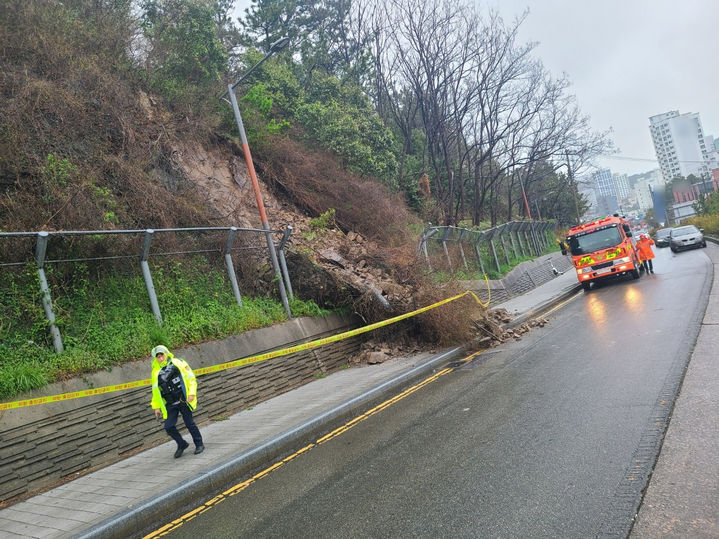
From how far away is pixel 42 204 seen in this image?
9.83m

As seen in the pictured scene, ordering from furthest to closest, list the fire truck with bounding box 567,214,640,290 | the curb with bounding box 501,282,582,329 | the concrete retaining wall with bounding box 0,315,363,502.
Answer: the fire truck with bounding box 567,214,640,290, the curb with bounding box 501,282,582,329, the concrete retaining wall with bounding box 0,315,363,502

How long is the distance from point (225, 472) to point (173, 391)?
56.0 inches

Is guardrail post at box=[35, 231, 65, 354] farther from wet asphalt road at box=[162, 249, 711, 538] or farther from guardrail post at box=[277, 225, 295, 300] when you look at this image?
guardrail post at box=[277, 225, 295, 300]

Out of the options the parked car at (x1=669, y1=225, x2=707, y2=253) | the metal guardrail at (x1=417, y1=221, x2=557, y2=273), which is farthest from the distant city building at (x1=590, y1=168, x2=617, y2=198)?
the parked car at (x1=669, y1=225, x2=707, y2=253)

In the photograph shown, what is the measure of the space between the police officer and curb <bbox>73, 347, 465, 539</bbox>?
952mm

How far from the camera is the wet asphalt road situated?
4121 millimetres

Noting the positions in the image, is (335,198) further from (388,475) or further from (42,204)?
(388,475)

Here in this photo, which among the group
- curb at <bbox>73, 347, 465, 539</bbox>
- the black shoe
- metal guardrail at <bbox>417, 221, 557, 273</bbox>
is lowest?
curb at <bbox>73, 347, 465, 539</bbox>

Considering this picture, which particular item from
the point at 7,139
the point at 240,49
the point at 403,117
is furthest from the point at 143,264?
the point at 403,117

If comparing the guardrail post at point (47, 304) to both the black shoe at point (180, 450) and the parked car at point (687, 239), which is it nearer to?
the black shoe at point (180, 450)

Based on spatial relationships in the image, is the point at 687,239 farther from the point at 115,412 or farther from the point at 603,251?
the point at 115,412

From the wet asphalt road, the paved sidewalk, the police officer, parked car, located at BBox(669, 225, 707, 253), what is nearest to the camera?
the wet asphalt road

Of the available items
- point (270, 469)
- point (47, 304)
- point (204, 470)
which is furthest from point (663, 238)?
point (47, 304)

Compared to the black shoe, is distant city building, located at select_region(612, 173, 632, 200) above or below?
above
